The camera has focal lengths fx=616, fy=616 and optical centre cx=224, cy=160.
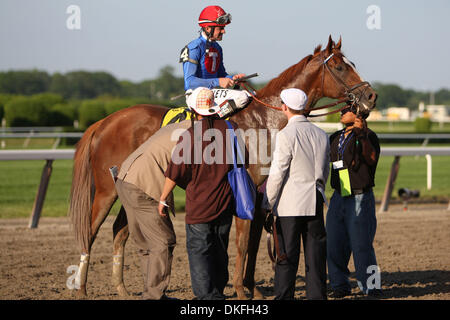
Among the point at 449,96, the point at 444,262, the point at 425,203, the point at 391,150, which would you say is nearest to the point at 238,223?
the point at 444,262

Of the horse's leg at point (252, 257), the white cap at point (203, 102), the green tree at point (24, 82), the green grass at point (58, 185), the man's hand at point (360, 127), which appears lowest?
the green grass at point (58, 185)

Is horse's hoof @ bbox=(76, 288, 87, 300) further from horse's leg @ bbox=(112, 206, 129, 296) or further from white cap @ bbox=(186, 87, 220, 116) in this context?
white cap @ bbox=(186, 87, 220, 116)

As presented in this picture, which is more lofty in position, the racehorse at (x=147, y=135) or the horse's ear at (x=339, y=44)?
the horse's ear at (x=339, y=44)

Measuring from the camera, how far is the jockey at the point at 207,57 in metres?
5.82

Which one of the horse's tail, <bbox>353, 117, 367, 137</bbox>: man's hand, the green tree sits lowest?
the horse's tail

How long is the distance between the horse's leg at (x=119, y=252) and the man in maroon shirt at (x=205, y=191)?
5.23ft

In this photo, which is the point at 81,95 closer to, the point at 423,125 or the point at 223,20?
the point at 423,125

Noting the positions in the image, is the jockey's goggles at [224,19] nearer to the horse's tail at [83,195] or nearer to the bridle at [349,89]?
the bridle at [349,89]

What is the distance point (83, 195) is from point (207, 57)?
181cm

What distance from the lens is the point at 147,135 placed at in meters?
6.11

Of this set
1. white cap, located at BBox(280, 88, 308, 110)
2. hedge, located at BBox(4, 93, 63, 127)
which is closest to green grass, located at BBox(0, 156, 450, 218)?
white cap, located at BBox(280, 88, 308, 110)

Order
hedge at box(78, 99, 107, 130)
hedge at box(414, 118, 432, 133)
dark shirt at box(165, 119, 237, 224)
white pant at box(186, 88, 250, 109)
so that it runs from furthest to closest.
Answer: hedge at box(414, 118, 432, 133), hedge at box(78, 99, 107, 130), white pant at box(186, 88, 250, 109), dark shirt at box(165, 119, 237, 224)

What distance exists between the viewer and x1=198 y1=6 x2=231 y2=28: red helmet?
5.83 metres

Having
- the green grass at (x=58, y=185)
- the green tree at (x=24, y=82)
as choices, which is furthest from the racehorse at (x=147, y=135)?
the green tree at (x=24, y=82)
